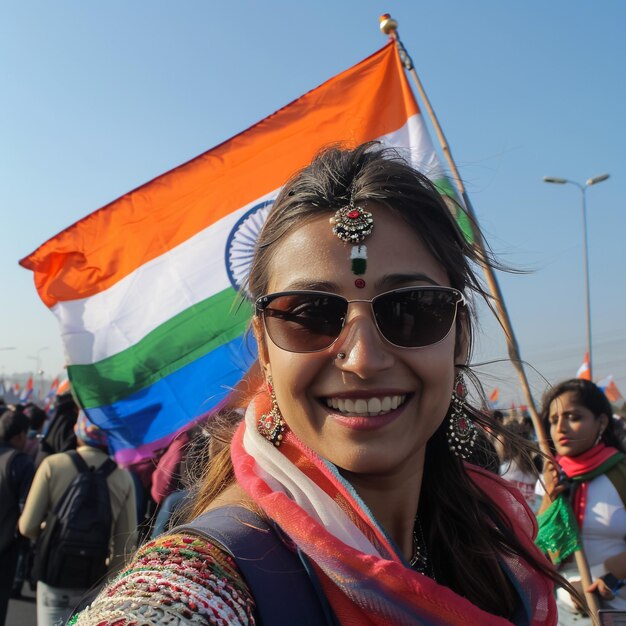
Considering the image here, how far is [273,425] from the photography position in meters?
1.51

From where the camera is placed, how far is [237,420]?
6.77 feet

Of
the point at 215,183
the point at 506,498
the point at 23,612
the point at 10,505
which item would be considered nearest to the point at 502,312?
the point at 506,498

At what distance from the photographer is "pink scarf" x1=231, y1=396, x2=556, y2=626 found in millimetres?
1160

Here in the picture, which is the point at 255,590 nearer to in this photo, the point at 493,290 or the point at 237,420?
the point at 237,420

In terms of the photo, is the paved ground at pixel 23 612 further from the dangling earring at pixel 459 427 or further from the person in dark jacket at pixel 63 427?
the dangling earring at pixel 459 427

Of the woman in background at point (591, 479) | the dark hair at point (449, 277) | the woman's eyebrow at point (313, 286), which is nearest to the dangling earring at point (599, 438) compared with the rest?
the woman in background at point (591, 479)

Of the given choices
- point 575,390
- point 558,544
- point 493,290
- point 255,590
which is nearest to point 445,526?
point 255,590

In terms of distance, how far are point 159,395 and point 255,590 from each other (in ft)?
11.1

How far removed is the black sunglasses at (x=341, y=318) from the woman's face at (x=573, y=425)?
324 centimetres

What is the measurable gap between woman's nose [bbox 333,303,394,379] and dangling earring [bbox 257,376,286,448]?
0.23 meters

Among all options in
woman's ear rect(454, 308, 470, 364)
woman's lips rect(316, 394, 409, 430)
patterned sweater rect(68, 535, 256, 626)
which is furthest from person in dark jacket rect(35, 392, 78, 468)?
patterned sweater rect(68, 535, 256, 626)

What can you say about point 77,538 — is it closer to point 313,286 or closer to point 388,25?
point 313,286

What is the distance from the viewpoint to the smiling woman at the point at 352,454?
1.08 meters

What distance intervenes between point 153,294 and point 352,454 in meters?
3.40
